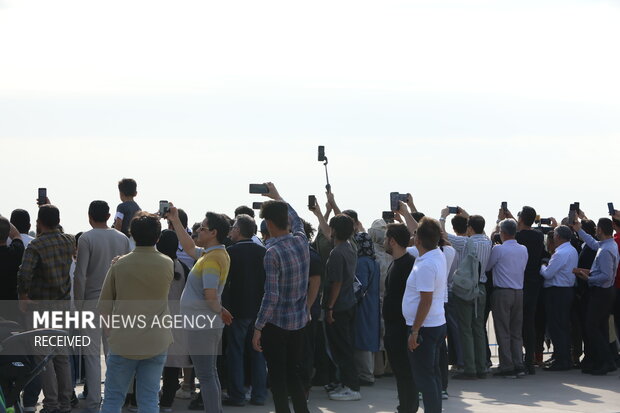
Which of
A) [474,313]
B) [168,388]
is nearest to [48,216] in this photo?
[168,388]

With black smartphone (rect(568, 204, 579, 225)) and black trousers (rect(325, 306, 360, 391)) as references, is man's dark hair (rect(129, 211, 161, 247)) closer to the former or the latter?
black trousers (rect(325, 306, 360, 391))

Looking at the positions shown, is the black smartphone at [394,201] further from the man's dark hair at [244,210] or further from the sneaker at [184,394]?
the sneaker at [184,394]

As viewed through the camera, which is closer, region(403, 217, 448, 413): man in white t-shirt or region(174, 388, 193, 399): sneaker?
region(403, 217, 448, 413): man in white t-shirt

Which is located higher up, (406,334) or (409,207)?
(409,207)

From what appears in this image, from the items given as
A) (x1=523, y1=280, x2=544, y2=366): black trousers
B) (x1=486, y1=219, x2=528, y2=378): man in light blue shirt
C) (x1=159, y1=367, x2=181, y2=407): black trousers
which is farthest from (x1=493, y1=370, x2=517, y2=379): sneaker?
(x1=159, y1=367, x2=181, y2=407): black trousers

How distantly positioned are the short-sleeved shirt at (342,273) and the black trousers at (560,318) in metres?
3.24

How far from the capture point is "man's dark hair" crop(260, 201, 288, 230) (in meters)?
7.79

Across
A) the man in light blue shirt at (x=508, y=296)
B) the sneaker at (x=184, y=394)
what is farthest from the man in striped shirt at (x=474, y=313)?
the sneaker at (x=184, y=394)

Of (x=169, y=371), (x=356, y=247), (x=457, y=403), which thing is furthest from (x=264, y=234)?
(x=457, y=403)

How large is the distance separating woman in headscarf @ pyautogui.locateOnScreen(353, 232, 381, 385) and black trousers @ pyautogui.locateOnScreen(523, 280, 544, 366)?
2.11m

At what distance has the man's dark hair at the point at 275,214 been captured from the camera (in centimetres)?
779

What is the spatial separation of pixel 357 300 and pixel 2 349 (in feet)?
15.1

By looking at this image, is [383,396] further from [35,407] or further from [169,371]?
[35,407]

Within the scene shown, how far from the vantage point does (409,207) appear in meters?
11.4
